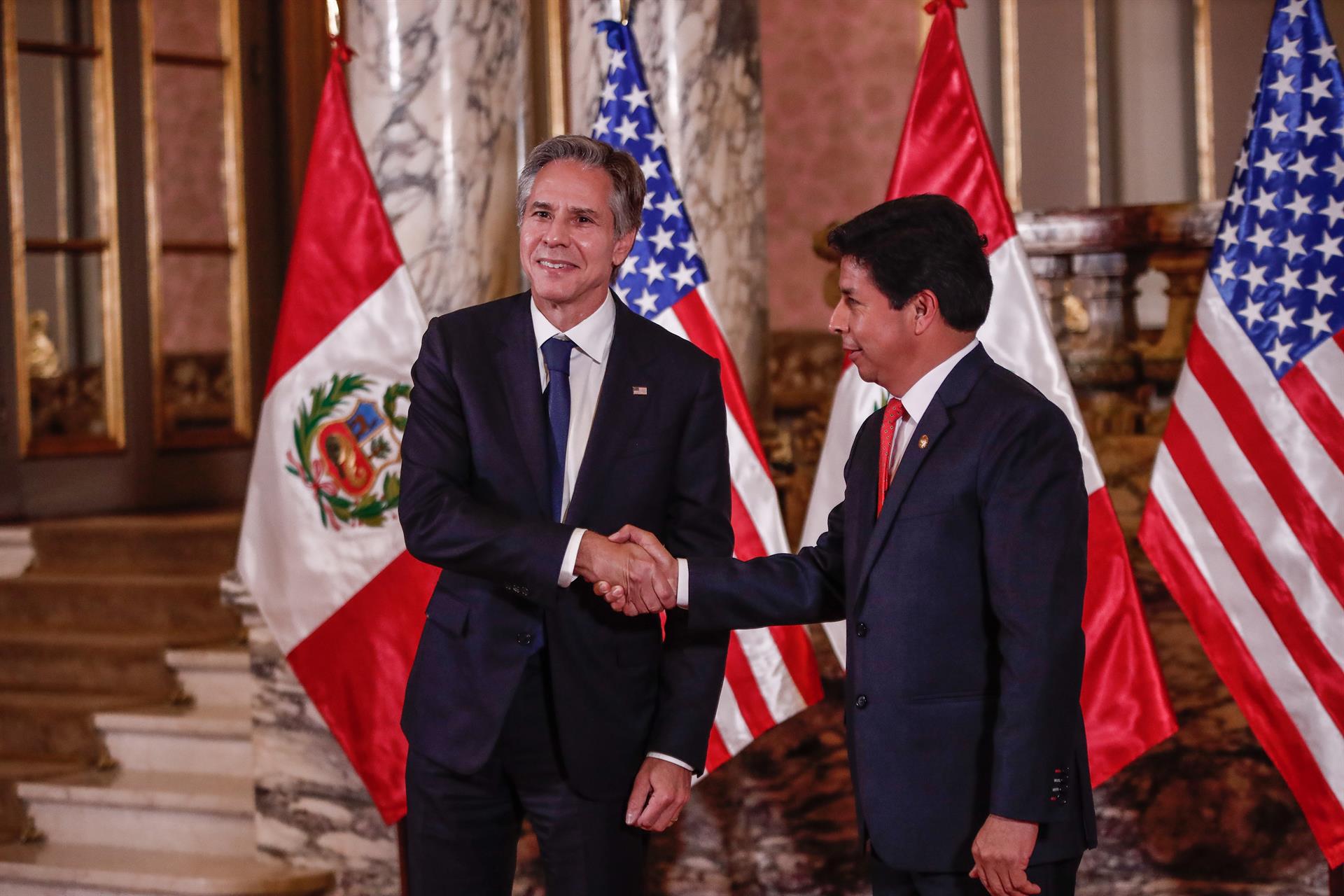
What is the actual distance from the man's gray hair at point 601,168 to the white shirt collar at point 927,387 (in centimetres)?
48

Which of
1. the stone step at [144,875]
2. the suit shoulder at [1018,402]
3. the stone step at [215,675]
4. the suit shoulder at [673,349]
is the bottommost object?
the stone step at [144,875]

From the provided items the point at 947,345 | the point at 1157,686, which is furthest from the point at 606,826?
the point at 1157,686

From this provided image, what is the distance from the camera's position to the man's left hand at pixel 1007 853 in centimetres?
166

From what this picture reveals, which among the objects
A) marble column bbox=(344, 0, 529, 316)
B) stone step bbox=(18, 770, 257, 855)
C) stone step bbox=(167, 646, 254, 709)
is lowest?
stone step bbox=(18, 770, 257, 855)

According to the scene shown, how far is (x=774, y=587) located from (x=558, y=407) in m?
0.40

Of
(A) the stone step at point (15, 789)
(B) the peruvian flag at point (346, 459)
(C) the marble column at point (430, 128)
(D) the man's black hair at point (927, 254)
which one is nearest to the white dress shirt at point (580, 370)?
(D) the man's black hair at point (927, 254)

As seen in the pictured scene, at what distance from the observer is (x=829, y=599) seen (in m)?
2.08

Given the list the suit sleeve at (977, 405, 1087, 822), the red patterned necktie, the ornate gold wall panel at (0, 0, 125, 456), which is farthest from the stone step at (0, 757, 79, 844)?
the suit sleeve at (977, 405, 1087, 822)

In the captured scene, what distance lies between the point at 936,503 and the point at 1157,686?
3.88ft

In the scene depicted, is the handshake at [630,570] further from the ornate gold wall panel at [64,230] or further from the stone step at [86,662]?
the ornate gold wall panel at [64,230]

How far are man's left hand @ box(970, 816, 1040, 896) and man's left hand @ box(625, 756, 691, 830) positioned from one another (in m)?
0.43

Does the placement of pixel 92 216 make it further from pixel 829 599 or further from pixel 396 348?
pixel 829 599

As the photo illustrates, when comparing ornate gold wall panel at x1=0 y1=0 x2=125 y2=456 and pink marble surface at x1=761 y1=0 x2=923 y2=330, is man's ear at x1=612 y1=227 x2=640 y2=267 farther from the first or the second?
pink marble surface at x1=761 y1=0 x2=923 y2=330

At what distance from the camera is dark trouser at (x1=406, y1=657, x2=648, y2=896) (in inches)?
76.5
